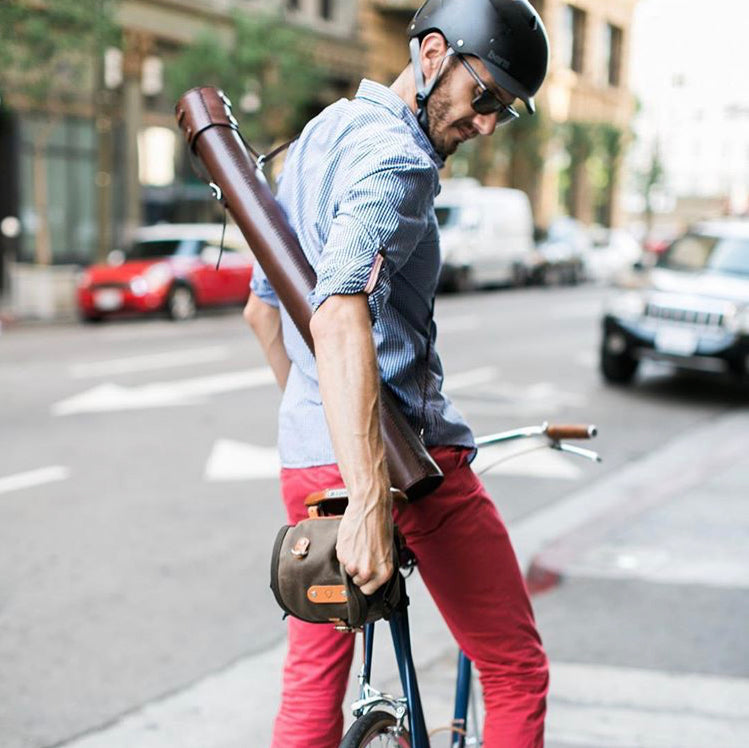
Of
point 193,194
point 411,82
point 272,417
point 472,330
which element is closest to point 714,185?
point 193,194

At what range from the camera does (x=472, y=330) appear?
17.4 m

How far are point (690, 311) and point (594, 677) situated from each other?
7179 mm

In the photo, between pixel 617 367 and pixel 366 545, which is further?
pixel 617 367

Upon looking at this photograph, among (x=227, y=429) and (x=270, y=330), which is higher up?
(x=270, y=330)

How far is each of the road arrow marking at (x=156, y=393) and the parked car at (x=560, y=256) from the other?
1897 cm

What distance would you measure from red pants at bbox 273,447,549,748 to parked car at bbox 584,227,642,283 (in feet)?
107

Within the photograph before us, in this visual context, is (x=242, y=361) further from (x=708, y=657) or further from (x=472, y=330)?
(x=708, y=657)

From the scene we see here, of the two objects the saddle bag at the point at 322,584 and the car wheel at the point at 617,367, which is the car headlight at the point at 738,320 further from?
the saddle bag at the point at 322,584

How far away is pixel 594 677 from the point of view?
4207 mm

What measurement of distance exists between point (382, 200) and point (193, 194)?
27.2m

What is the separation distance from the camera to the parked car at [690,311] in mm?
10711

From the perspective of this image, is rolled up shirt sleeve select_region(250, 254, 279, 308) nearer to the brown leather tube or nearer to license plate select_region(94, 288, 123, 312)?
the brown leather tube

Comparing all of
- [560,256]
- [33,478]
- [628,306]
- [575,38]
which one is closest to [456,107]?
[33,478]

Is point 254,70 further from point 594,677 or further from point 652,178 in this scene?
point 652,178
